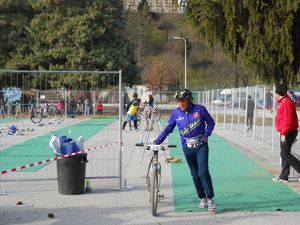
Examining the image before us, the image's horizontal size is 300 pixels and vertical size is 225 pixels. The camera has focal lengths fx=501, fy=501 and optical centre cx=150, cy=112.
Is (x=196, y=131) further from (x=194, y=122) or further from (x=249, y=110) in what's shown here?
(x=249, y=110)

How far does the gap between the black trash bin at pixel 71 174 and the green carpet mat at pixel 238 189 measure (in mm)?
1749

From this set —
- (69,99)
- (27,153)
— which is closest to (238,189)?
(69,99)

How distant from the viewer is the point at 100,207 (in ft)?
26.1

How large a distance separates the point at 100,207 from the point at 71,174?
3.65 ft

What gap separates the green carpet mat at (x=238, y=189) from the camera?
809 cm

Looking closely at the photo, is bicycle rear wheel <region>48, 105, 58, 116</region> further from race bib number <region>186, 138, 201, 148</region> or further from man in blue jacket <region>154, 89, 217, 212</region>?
race bib number <region>186, 138, 201, 148</region>

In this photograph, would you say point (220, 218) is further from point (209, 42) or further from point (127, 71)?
point (127, 71)

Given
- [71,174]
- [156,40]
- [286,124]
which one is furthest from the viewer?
[156,40]

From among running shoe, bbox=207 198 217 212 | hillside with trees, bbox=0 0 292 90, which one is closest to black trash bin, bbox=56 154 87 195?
running shoe, bbox=207 198 217 212

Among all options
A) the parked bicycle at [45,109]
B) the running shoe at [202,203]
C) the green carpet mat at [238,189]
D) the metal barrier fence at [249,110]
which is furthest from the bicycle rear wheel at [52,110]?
the running shoe at [202,203]

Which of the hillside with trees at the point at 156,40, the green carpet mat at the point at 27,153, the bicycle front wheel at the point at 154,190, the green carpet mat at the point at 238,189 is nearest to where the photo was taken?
the bicycle front wheel at the point at 154,190

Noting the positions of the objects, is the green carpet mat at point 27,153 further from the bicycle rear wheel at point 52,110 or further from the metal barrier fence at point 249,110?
the metal barrier fence at point 249,110

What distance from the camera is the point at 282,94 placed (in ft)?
33.1

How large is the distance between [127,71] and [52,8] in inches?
349
